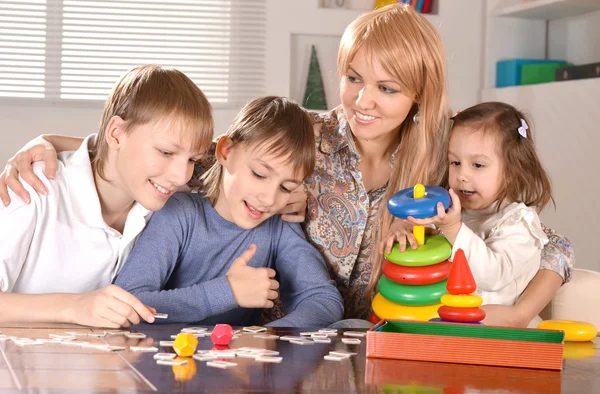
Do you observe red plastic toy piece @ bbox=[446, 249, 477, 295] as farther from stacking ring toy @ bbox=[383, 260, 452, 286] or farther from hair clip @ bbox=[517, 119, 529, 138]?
hair clip @ bbox=[517, 119, 529, 138]

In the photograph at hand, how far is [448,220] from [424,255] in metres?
0.13

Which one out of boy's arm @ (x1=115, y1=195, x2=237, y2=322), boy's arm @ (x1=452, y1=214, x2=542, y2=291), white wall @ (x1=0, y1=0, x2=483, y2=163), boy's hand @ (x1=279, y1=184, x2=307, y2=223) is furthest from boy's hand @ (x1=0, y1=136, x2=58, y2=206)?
white wall @ (x1=0, y1=0, x2=483, y2=163)

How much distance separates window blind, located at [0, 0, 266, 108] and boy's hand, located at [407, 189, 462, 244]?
2.99 meters

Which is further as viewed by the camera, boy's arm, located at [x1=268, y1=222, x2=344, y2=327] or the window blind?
the window blind

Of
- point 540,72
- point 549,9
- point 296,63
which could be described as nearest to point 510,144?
point 540,72

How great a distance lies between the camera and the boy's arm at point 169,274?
5.68ft

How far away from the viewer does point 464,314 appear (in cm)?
131

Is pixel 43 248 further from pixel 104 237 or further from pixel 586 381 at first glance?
pixel 586 381

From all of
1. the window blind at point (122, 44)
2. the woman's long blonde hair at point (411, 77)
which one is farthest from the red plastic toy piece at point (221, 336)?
the window blind at point (122, 44)

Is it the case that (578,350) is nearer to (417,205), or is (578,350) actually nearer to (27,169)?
(417,205)

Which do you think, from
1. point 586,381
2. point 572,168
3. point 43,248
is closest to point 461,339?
point 586,381

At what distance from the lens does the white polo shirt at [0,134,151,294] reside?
1.76 metres

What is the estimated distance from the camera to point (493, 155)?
2074 mm

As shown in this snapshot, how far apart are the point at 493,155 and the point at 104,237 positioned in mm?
1050
